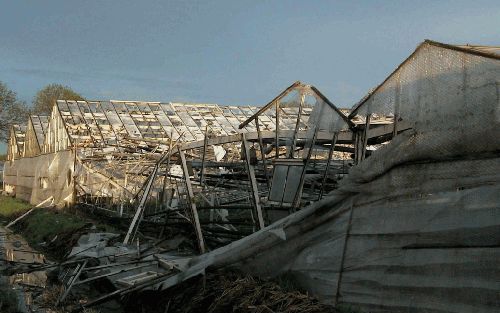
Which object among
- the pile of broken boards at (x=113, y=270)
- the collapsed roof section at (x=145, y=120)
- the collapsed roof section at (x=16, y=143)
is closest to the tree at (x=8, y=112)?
the collapsed roof section at (x=16, y=143)

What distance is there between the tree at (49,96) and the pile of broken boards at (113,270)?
236 feet

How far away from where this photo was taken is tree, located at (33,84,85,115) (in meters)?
80.9

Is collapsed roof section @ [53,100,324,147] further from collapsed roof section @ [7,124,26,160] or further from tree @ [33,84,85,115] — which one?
tree @ [33,84,85,115]

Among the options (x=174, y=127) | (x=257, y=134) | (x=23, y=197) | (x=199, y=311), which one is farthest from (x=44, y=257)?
(x=23, y=197)

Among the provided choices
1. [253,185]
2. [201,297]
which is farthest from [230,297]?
[253,185]

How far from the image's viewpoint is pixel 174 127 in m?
29.7

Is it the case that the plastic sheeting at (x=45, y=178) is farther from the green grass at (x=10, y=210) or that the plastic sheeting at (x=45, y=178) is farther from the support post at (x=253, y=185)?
the support post at (x=253, y=185)

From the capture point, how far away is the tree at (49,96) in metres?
80.9

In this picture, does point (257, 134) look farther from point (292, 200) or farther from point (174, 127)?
point (174, 127)

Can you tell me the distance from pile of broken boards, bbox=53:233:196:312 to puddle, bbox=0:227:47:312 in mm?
593

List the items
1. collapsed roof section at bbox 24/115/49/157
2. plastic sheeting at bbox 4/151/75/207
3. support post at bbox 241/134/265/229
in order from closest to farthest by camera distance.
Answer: support post at bbox 241/134/265/229 < plastic sheeting at bbox 4/151/75/207 < collapsed roof section at bbox 24/115/49/157

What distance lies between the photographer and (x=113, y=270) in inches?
394

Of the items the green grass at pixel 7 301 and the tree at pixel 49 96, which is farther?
the tree at pixel 49 96

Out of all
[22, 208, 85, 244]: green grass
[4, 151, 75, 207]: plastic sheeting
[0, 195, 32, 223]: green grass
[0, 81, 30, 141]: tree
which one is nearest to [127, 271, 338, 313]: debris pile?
[22, 208, 85, 244]: green grass
